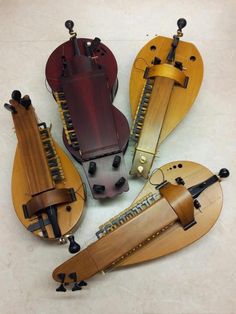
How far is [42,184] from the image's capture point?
1314mm

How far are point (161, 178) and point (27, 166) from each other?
1.73ft

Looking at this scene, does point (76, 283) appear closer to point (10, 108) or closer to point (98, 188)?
point (98, 188)

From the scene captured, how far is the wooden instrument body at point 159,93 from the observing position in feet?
4.60

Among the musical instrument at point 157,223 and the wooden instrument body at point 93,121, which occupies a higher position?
the wooden instrument body at point 93,121

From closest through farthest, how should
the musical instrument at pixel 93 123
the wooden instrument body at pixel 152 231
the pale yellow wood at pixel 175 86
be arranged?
the wooden instrument body at pixel 152 231, the musical instrument at pixel 93 123, the pale yellow wood at pixel 175 86

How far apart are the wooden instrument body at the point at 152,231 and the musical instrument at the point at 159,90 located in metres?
0.12

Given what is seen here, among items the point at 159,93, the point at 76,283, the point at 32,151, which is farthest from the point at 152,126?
the point at 76,283

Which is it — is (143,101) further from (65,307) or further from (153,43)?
(65,307)

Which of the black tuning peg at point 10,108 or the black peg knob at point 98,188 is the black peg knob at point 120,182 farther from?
the black tuning peg at point 10,108

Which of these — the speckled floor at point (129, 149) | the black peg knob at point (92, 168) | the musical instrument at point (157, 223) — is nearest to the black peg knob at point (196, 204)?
the musical instrument at point (157, 223)

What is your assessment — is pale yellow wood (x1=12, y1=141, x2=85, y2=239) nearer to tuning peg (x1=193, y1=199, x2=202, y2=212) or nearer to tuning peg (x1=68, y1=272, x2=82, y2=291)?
tuning peg (x1=68, y1=272, x2=82, y2=291)

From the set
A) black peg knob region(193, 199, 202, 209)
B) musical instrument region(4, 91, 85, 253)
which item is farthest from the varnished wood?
black peg knob region(193, 199, 202, 209)

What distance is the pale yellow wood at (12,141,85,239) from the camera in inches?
51.8

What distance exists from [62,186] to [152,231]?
1.28ft
